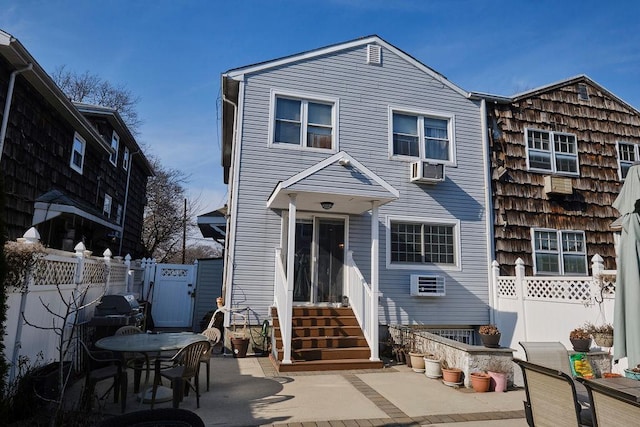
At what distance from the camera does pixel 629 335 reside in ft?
12.4

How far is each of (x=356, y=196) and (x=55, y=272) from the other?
4859 millimetres

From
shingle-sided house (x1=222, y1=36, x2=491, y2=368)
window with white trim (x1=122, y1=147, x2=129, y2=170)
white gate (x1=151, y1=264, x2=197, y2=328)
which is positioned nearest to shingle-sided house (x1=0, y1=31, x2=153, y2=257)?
window with white trim (x1=122, y1=147, x2=129, y2=170)

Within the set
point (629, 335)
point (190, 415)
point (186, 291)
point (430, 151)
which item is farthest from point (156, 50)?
point (629, 335)

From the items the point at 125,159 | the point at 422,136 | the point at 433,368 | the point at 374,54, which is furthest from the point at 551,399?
the point at 125,159

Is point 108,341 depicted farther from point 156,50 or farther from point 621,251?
point 156,50

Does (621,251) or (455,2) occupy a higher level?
(455,2)

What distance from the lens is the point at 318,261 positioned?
8.52 metres

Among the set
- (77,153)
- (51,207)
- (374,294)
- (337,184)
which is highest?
(77,153)

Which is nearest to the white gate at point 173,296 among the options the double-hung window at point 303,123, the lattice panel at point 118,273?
the lattice panel at point 118,273

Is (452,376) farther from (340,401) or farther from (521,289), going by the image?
(521,289)

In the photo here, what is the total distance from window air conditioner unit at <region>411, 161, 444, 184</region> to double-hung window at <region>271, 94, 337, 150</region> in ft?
6.80

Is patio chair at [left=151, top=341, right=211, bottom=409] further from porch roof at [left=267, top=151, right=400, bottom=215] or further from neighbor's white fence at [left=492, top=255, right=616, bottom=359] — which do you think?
neighbor's white fence at [left=492, top=255, right=616, bottom=359]

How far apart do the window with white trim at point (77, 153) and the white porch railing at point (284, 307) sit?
Result: 6.75 meters

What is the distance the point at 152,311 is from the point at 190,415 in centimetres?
1046
